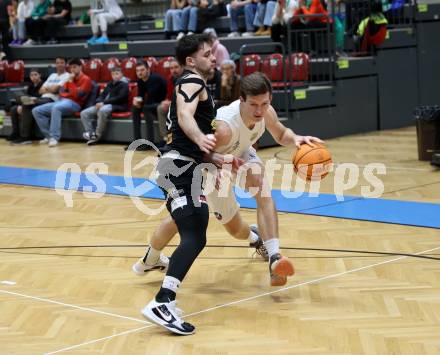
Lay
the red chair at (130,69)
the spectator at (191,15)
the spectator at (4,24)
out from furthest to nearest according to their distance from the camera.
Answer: the spectator at (4,24) → the spectator at (191,15) → the red chair at (130,69)

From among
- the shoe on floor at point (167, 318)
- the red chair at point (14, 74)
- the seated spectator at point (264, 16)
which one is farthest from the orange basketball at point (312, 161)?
the red chair at point (14, 74)

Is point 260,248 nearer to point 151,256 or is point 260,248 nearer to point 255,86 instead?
point 151,256

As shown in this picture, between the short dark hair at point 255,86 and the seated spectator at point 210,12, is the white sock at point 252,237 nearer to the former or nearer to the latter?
the short dark hair at point 255,86

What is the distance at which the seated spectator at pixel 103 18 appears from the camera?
18906 millimetres

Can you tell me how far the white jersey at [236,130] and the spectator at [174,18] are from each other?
1198 cm

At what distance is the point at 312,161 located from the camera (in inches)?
225

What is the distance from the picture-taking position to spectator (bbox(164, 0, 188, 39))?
695 inches

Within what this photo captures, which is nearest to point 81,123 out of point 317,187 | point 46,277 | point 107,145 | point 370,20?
point 107,145

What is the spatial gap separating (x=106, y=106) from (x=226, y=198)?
29.1ft

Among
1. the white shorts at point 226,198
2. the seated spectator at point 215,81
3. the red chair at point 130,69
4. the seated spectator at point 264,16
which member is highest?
the seated spectator at point 264,16

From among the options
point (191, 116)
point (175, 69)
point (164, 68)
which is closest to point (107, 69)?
point (164, 68)

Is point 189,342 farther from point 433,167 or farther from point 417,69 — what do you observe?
point 417,69

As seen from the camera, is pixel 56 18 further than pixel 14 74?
Yes

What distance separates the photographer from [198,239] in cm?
523
